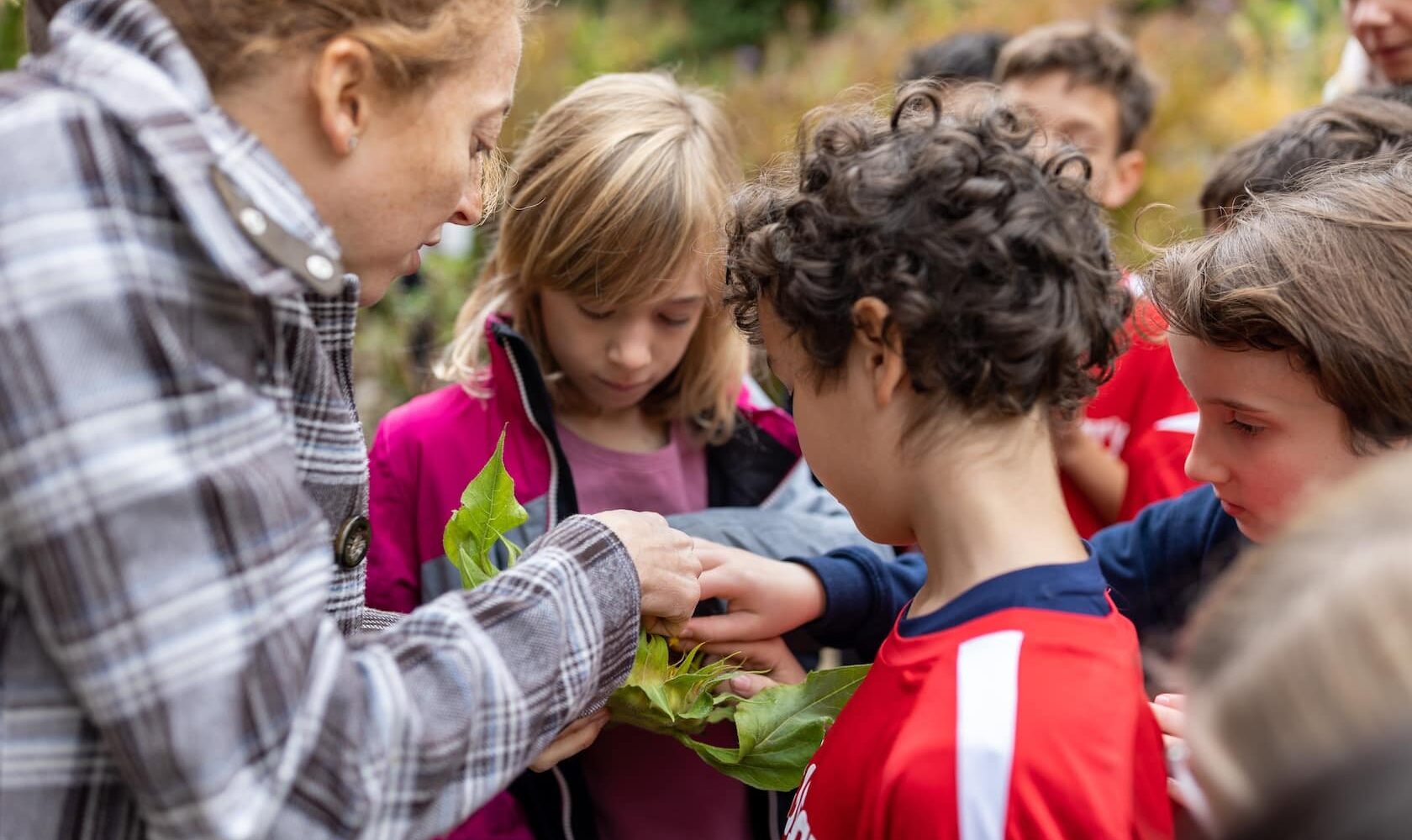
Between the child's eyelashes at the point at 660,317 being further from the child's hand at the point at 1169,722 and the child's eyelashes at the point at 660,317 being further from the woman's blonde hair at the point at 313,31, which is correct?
the child's hand at the point at 1169,722

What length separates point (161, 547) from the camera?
3.77 ft

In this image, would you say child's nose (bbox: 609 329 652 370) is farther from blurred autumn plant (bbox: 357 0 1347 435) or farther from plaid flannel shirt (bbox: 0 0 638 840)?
blurred autumn plant (bbox: 357 0 1347 435)

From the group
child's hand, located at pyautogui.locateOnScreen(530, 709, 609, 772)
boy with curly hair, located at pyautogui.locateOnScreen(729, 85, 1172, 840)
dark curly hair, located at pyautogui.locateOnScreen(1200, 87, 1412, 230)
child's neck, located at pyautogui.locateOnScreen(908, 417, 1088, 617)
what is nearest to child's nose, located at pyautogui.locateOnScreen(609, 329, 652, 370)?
boy with curly hair, located at pyautogui.locateOnScreen(729, 85, 1172, 840)

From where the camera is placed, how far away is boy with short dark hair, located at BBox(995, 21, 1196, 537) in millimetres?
2902

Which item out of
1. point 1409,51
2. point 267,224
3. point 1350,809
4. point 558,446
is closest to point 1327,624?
point 1350,809

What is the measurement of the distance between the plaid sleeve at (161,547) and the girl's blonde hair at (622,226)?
117cm

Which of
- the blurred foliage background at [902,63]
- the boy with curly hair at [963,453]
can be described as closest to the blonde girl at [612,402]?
the boy with curly hair at [963,453]

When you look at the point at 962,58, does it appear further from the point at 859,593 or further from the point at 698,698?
the point at 698,698

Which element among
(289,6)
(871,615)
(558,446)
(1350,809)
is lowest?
(871,615)

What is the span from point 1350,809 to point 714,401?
6.66 ft

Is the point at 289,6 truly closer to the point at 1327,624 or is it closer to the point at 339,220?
the point at 339,220

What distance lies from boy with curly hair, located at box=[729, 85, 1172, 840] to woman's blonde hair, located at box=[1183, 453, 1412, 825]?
0.48m

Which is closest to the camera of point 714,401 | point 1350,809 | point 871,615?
point 1350,809

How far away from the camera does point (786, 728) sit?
72.9 inches
